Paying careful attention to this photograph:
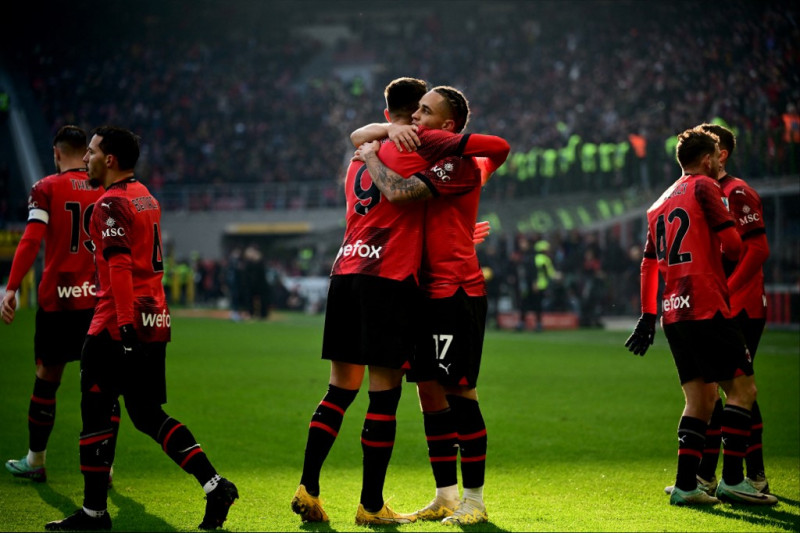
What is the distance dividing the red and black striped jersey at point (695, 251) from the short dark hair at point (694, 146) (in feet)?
0.36

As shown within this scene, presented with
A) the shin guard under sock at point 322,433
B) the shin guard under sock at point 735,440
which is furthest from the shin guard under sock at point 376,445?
the shin guard under sock at point 735,440

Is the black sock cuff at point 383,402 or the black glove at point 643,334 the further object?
the black glove at point 643,334

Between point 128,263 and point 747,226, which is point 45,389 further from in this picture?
point 747,226

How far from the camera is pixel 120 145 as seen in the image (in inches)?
198

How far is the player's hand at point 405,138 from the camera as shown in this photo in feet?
15.8

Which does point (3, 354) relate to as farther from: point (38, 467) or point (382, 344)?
point (382, 344)

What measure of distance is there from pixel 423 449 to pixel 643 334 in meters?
2.35

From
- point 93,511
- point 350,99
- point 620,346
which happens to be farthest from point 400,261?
point 350,99

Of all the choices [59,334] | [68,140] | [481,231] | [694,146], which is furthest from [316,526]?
[68,140]

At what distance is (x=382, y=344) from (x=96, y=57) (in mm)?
35882

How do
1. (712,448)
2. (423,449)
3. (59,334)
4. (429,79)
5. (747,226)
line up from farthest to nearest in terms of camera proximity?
1. (429,79)
2. (423,449)
3. (59,334)
4. (712,448)
5. (747,226)

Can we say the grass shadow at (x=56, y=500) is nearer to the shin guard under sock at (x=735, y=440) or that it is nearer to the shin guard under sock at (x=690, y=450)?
the shin guard under sock at (x=690, y=450)

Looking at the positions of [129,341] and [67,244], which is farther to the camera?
[67,244]

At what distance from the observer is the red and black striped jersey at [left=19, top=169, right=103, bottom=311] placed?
20.3ft
